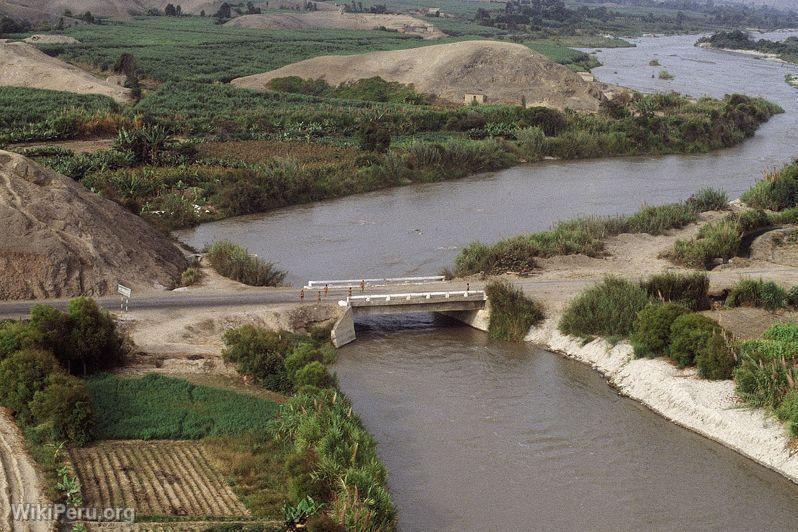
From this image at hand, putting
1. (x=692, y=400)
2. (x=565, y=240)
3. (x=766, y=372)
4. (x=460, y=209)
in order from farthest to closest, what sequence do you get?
(x=460, y=209), (x=565, y=240), (x=692, y=400), (x=766, y=372)

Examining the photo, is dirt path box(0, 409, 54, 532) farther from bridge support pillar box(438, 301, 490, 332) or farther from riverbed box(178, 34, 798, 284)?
riverbed box(178, 34, 798, 284)

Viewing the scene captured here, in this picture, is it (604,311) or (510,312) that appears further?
(510,312)

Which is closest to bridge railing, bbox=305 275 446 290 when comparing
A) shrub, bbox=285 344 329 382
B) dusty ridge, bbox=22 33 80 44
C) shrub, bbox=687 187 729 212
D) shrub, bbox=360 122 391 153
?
shrub, bbox=285 344 329 382

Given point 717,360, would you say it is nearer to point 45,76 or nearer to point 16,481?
point 16,481

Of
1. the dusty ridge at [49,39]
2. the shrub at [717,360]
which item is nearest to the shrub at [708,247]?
the shrub at [717,360]

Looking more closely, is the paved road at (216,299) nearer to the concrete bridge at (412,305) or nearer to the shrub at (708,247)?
the concrete bridge at (412,305)

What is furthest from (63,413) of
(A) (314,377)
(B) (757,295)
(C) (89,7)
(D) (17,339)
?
(C) (89,7)
